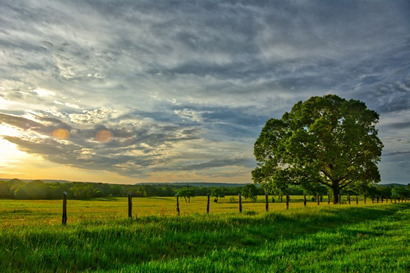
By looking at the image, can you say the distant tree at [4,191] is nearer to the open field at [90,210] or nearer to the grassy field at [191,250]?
the open field at [90,210]

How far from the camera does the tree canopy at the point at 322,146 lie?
33312 mm

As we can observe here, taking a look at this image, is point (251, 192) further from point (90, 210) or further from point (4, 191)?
point (4, 191)

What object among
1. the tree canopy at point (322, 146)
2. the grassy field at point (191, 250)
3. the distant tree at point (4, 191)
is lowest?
the distant tree at point (4, 191)

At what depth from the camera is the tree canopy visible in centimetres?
3331

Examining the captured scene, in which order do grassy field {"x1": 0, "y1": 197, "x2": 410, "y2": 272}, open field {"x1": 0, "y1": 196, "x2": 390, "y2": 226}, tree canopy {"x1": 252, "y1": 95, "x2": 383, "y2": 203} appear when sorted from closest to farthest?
grassy field {"x1": 0, "y1": 197, "x2": 410, "y2": 272} < open field {"x1": 0, "y1": 196, "x2": 390, "y2": 226} < tree canopy {"x1": 252, "y1": 95, "x2": 383, "y2": 203}

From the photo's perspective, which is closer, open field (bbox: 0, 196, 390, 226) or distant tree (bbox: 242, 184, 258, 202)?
open field (bbox: 0, 196, 390, 226)

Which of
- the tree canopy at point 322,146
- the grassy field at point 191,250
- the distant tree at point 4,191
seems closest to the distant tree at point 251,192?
the tree canopy at point 322,146

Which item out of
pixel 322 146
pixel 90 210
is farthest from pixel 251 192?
pixel 322 146

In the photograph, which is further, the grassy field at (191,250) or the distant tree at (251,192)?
the distant tree at (251,192)

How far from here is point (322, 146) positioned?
35469 mm

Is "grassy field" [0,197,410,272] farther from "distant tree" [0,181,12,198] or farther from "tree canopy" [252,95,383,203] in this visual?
"distant tree" [0,181,12,198]

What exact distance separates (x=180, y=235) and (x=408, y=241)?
9224 mm

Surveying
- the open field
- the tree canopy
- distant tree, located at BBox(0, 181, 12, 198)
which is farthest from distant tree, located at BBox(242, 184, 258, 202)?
distant tree, located at BBox(0, 181, 12, 198)

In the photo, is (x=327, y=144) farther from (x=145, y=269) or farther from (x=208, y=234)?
(x=145, y=269)
